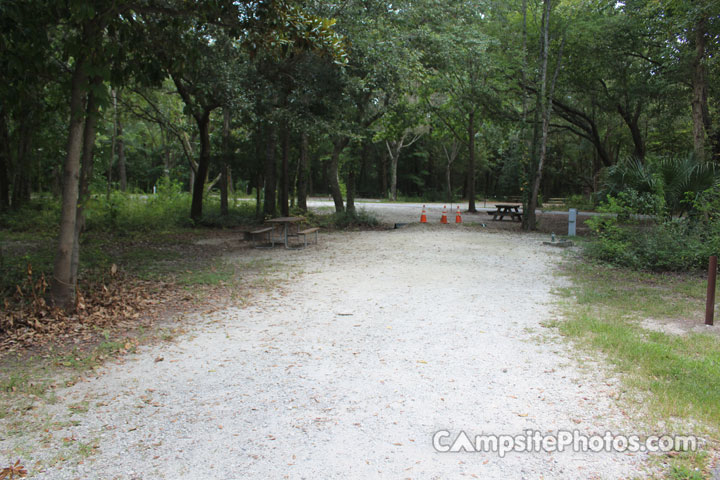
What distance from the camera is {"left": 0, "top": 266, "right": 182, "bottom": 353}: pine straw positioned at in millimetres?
5195

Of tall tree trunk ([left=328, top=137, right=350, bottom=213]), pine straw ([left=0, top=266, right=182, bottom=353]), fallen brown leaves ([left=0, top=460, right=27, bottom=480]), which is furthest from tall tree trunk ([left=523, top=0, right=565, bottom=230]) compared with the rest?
fallen brown leaves ([left=0, top=460, right=27, bottom=480])

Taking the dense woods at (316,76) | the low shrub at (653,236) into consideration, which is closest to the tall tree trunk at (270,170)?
the dense woods at (316,76)

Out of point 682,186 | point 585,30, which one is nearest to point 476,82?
point 585,30

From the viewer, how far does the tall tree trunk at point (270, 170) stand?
15.7m

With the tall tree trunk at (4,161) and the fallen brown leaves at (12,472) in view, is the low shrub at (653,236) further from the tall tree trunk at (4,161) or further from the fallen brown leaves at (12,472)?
the tall tree trunk at (4,161)

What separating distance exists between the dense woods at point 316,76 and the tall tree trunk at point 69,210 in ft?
0.06

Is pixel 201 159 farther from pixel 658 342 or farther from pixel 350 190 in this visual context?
pixel 658 342

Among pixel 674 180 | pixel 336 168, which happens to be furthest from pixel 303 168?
pixel 674 180

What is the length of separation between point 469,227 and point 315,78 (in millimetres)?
8060

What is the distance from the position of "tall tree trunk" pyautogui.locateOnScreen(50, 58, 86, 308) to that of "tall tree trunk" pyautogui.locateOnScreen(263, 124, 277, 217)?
952cm

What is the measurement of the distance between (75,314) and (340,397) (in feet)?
12.5

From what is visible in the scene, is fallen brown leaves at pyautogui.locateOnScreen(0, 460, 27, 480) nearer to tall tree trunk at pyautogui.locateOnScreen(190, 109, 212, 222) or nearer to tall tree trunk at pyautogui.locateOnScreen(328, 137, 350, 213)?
tall tree trunk at pyautogui.locateOnScreen(190, 109, 212, 222)

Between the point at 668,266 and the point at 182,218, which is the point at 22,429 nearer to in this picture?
the point at 668,266

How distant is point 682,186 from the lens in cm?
1028
